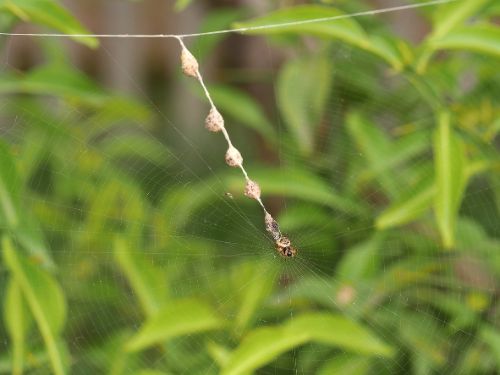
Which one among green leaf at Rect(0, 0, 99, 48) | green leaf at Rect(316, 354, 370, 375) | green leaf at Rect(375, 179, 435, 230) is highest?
green leaf at Rect(0, 0, 99, 48)

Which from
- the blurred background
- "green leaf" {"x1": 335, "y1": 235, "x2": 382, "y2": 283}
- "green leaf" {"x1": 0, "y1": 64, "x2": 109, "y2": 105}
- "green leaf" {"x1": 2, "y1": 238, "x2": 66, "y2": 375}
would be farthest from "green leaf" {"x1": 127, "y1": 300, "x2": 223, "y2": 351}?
"green leaf" {"x1": 0, "y1": 64, "x2": 109, "y2": 105}

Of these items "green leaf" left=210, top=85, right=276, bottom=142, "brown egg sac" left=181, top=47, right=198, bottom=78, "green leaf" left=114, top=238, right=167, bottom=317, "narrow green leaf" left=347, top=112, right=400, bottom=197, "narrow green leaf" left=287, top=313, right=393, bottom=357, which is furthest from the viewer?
"green leaf" left=210, top=85, right=276, bottom=142

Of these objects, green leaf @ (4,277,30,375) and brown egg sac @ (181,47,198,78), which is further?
green leaf @ (4,277,30,375)

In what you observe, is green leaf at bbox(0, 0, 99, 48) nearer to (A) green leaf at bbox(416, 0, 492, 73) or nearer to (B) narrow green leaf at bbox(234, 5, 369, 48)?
(B) narrow green leaf at bbox(234, 5, 369, 48)

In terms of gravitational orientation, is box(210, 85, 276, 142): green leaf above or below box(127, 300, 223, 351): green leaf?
above

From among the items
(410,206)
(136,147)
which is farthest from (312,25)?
(136,147)

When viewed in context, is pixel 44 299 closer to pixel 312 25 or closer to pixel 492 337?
pixel 312 25

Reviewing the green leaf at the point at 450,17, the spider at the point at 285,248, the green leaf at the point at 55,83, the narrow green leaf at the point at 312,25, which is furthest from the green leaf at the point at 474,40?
the green leaf at the point at 55,83

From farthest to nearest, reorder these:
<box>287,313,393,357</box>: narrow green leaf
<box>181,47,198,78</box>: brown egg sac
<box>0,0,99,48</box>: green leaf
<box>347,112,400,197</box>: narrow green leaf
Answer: <box>347,112,400,197</box>: narrow green leaf → <box>287,313,393,357</box>: narrow green leaf → <box>0,0,99,48</box>: green leaf → <box>181,47,198,78</box>: brown egg sac
